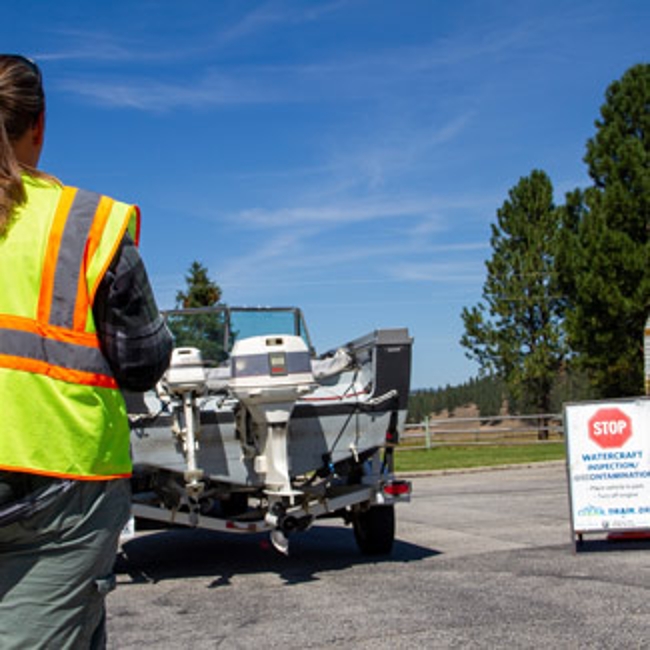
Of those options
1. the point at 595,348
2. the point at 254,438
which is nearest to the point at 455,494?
the point at 254,438

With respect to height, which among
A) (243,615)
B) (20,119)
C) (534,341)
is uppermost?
(534,341)

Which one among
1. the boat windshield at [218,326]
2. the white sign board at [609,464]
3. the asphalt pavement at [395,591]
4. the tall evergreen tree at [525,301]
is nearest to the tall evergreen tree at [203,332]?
Answer: the boat windshield at [218,326]

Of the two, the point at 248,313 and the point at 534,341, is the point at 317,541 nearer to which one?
the point at 248,313

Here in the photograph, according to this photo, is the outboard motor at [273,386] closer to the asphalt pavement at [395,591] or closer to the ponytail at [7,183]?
the asphalt pavement at [395,591]

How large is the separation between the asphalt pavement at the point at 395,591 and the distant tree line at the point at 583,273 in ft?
79.9

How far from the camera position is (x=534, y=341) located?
40.4 meters

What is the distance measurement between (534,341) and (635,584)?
1348 inches

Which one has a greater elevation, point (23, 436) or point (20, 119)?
point (20, 119)

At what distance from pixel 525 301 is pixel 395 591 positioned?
34229 mm

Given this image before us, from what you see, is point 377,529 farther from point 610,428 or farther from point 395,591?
point 610,428

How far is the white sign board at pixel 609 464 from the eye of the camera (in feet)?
28.4

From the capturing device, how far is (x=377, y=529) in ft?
28.3

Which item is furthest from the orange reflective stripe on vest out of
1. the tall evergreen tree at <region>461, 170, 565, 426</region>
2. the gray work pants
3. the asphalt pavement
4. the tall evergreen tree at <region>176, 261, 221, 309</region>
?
the tall evergreen tree at <region>461, 170, 565, 426</region>

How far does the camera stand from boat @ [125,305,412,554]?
759 cm
